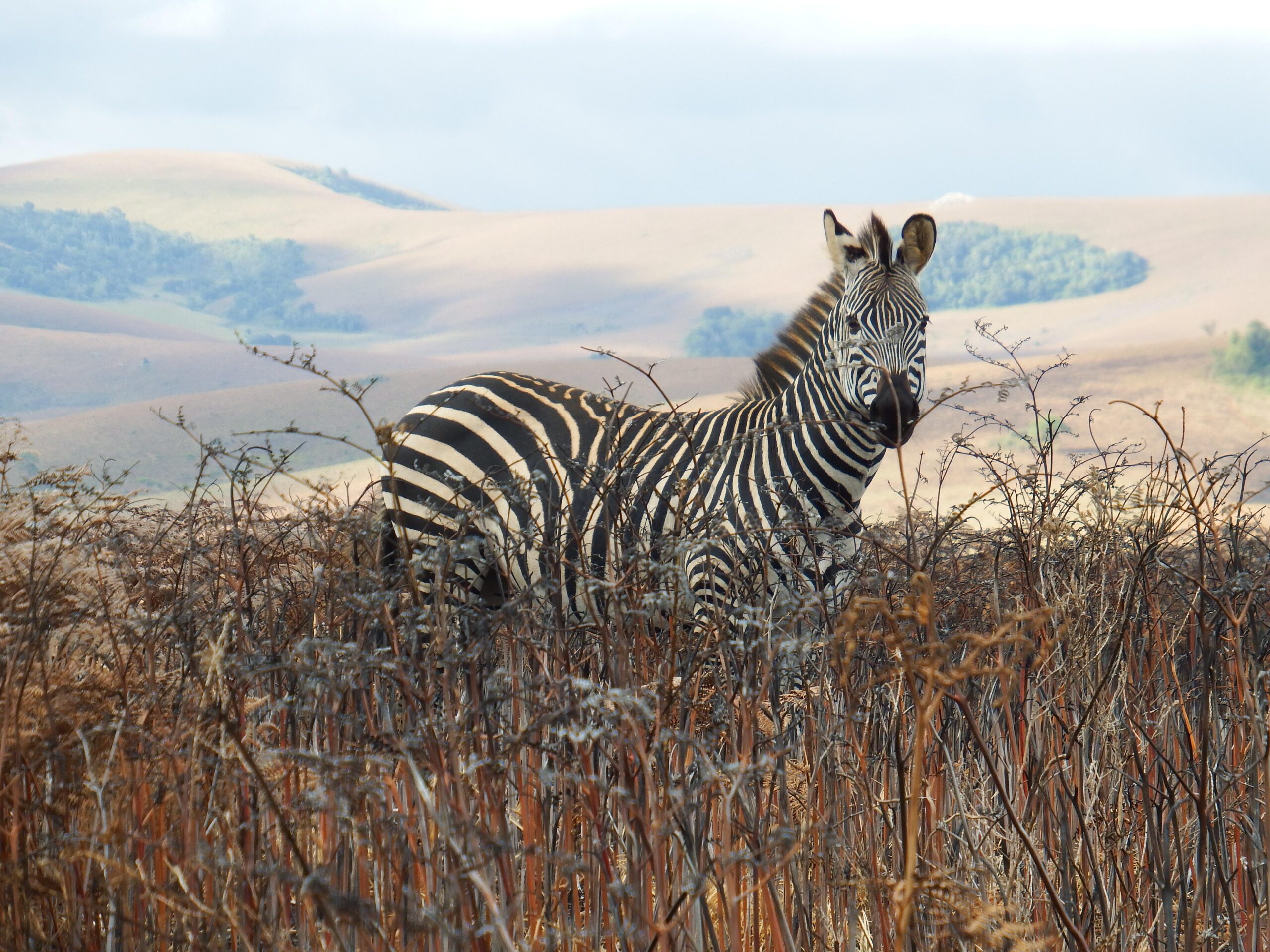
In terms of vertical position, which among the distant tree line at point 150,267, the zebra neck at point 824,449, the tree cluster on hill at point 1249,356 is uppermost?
the distant tree line at point 150,267

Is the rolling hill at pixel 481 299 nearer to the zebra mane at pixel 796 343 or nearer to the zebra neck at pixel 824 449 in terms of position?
the zebra mane at pixel 796 343

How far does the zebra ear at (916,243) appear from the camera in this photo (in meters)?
4.76

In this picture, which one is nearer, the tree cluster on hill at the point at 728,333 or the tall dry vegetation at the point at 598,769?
the tall dry vegetation at the point at 598,769

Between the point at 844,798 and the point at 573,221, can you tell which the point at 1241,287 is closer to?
the point at 573,221

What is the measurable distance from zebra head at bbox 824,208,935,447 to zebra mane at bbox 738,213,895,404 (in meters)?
0.15

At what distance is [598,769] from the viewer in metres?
2.46

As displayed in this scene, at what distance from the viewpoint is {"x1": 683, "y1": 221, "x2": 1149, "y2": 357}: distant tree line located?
3514 inches

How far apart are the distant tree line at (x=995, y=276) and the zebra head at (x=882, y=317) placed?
256ft

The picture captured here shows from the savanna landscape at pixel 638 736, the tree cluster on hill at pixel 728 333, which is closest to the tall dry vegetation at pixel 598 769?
the savanna landscape at pixel 638 736

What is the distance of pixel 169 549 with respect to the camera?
3484 millimetres

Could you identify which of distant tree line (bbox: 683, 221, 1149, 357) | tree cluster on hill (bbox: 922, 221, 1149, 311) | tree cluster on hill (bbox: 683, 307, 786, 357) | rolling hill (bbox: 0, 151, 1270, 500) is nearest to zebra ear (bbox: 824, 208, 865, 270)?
rolling hill (bbox: 0, 151, 1270, 500)

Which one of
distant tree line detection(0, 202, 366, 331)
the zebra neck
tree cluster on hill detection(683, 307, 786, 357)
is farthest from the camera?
distant tree line detection(0, 202, 366, 331)

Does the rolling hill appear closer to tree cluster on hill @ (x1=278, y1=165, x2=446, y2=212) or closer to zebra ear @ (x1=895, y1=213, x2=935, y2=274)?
tree cluster on hill @ (x1=278, y1=165, x2=446, y2=212)

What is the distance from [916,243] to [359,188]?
172 metres
